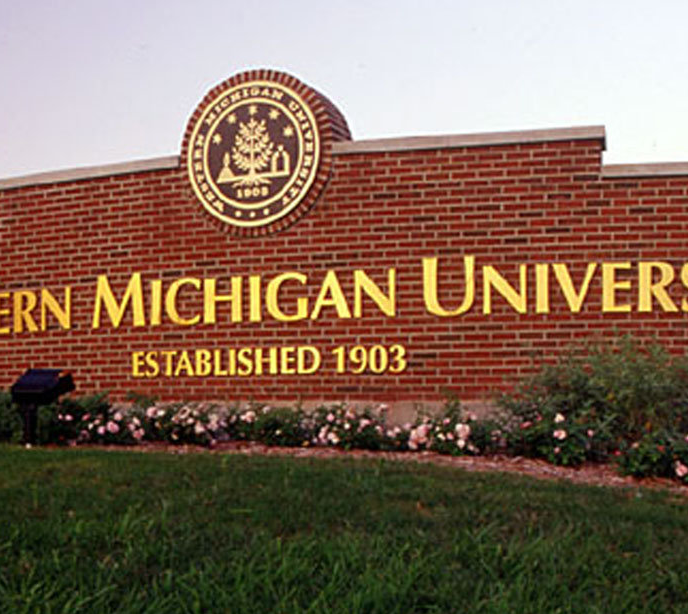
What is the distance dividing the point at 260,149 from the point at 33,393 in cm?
412

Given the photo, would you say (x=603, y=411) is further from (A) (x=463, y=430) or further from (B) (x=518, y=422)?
(A) (x=463, y=430)

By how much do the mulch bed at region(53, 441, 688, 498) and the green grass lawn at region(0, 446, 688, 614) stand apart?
722 millimetres

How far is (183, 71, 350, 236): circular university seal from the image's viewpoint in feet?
37.2

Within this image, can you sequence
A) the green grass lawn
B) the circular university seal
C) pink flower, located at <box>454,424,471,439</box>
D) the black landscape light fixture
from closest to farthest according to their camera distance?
the green grass lawn
pink flower, located at <box>454,424,471,439</box>
the black landscape light fixture
the circular university seal

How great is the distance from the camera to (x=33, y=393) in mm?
9344

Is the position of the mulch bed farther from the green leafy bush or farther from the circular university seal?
the circular university seal

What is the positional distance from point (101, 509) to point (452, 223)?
628 centimetres

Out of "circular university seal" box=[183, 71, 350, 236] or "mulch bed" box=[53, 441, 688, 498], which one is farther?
"circular university seal" box=[183, 71, 350, 236]

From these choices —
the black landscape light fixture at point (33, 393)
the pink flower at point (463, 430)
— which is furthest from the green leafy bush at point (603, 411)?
the black landscape light fixture at point (33, 393)

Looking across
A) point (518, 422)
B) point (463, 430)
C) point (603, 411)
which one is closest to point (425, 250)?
point (518, 422)

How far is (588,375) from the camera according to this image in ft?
30.6

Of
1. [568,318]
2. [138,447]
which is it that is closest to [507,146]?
[568,318]

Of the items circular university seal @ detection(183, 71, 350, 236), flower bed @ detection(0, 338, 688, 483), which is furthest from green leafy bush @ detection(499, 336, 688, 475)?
circular university seal @ detection(183, 71, 350, 236)

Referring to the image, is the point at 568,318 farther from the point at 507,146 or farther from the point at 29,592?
the point at 29,592
